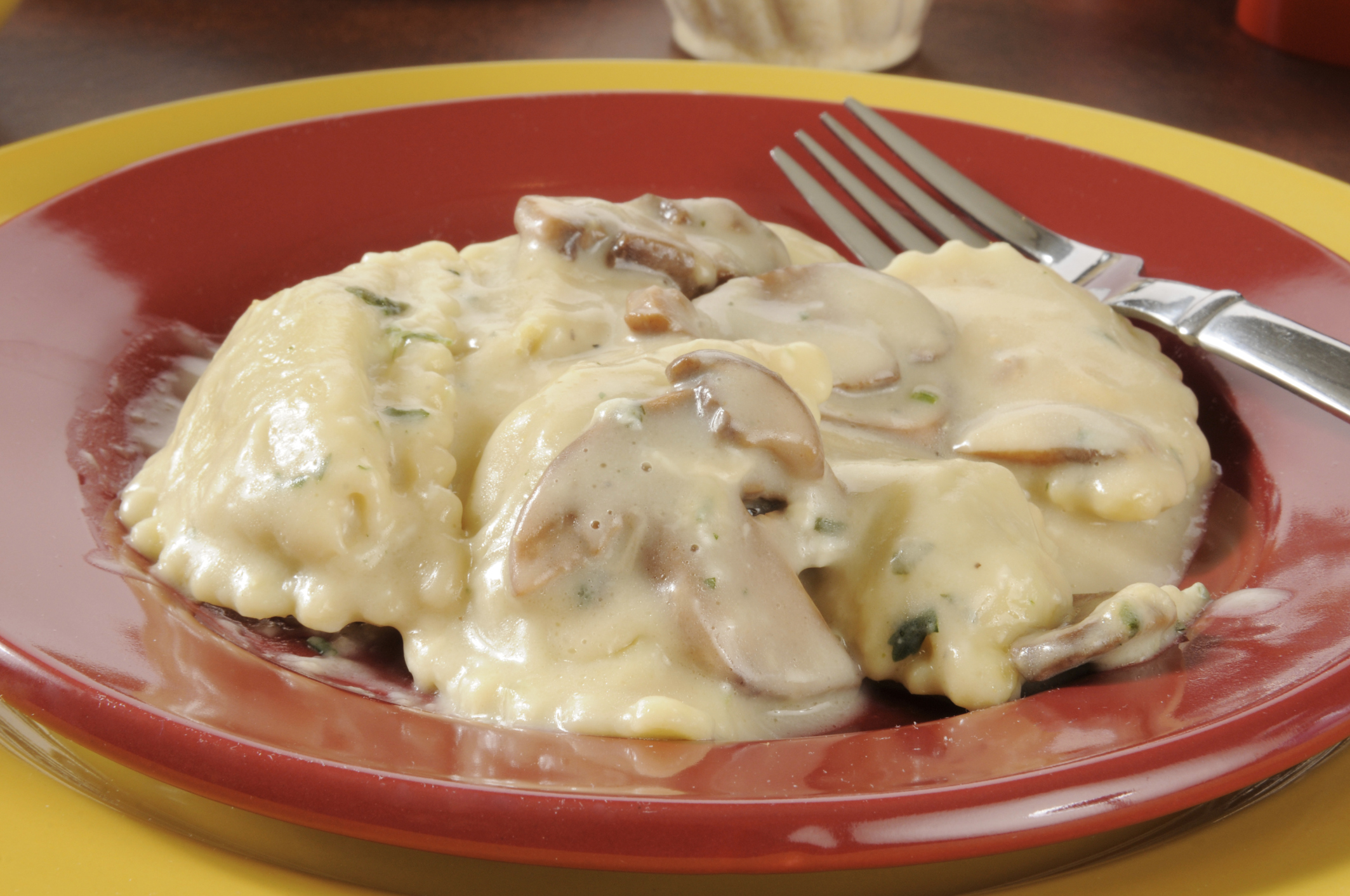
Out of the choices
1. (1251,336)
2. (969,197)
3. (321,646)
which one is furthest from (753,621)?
(969,197)

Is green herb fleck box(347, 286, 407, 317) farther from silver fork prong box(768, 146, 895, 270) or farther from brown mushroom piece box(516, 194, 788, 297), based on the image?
silver fork prong box(768, 146, 895, 270)

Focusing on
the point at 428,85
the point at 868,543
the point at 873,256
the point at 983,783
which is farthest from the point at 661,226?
the point at 983,783

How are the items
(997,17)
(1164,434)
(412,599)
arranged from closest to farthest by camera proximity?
1. (412,599)
2. (1164,434)
3. (997,17)

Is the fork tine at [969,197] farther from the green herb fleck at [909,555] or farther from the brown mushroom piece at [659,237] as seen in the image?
the green herb fleck at [909,555]

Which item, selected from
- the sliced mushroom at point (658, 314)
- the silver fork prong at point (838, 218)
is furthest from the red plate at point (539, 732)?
the sliced mushroom at point (658, 314)

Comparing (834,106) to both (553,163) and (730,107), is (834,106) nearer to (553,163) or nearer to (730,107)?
(730,107)

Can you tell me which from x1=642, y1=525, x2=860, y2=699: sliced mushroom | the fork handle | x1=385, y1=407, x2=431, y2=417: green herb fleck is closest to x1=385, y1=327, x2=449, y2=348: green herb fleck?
x1=385, y1=407, x2=431, y2=417: green herb fleck

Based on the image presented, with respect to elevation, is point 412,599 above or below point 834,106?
below
